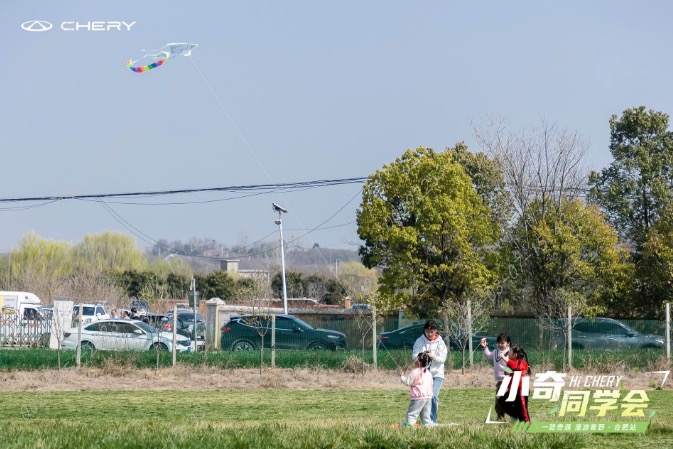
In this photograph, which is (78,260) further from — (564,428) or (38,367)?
(564,428)

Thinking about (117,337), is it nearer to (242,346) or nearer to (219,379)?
(242,346)

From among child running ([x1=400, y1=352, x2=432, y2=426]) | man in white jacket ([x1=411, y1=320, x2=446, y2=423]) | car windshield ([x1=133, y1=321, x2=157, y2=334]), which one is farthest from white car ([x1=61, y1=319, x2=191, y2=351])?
child running ([x1=400, y1=352, x2=432, y2=426])

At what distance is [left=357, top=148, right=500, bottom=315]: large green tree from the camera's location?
3494 centimetres

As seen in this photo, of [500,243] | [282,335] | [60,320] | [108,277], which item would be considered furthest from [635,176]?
[108,277]

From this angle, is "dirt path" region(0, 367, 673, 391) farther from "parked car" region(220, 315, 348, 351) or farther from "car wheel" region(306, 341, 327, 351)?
"car wheel" region(306, 341, 327, 351)

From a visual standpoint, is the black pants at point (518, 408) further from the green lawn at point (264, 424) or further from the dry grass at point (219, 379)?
the dry grass at point (219, 379)

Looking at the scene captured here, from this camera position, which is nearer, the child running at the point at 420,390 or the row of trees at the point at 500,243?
the child running at the point at 420,390

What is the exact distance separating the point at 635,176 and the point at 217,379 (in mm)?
24343

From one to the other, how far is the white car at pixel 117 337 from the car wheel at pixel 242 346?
1.82m

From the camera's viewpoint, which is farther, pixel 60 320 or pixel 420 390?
pixel 60 320

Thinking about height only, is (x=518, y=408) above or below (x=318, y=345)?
below

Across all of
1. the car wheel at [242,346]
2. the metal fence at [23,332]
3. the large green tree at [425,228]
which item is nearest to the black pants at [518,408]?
the car wheel at [242,346]

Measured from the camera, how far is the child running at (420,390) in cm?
1294

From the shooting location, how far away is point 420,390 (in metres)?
12.9
